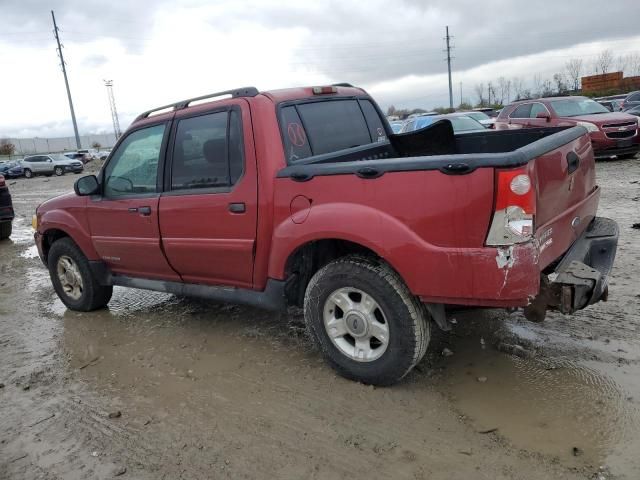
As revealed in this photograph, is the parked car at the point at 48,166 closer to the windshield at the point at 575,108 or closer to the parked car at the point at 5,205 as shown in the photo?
the parked car at the point at 5,205

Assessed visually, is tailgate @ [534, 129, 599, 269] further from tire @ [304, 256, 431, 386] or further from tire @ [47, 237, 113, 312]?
A: tire @ [47, 237, 113, 312]

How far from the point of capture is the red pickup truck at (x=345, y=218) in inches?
112

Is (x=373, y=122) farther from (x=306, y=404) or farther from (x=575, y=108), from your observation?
(x=575, y=108)

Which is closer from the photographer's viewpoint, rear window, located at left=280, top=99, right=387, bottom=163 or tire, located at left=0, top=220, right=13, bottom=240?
rear window, located at left=280, top=99, right=387, bottom=163

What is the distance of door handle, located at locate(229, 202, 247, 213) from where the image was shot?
3.73m

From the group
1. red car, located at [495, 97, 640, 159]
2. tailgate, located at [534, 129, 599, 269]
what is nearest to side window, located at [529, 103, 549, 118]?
red car, located at [495, 97, 640, 159]

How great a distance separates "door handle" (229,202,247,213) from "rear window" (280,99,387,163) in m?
0.45

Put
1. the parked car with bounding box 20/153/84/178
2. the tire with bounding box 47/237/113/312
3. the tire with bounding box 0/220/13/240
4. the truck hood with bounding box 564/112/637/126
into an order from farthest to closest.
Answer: the parked car with bounding box 20/153/84/178 → the truck hood with bounding box 564/112/637/126 → the tire with bounding box 0/220/13/240 → the tire with bounding box 47/237/113/312

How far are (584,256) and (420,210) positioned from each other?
1321 mm

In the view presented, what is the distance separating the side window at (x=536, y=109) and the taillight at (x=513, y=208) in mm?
12220

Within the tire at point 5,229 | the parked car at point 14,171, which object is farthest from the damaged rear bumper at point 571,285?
the parked car at point 14,171

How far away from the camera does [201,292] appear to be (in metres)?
4.34

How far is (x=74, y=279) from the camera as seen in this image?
5.51m

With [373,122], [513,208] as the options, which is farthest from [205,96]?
[513,208]
